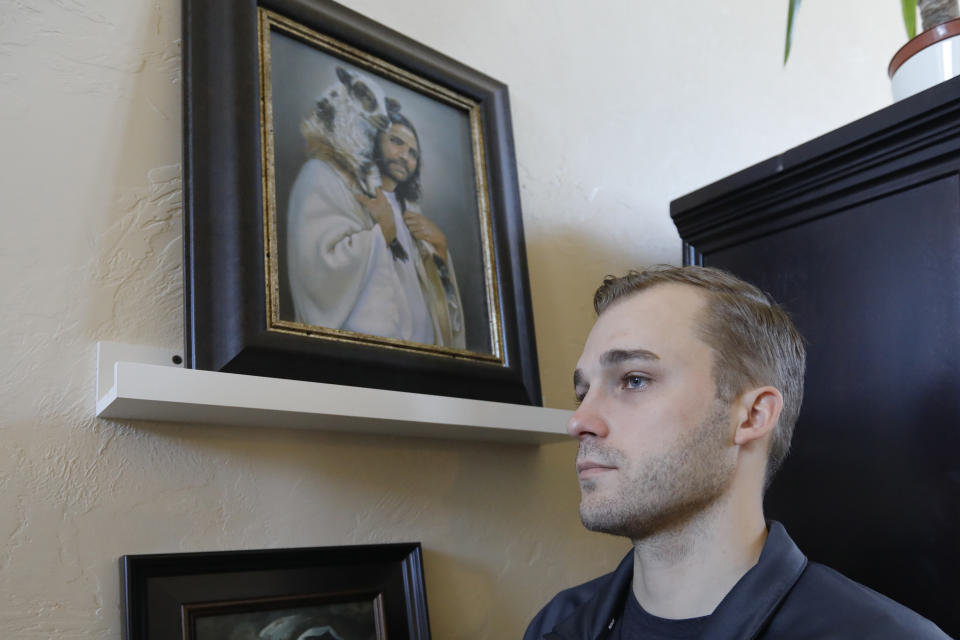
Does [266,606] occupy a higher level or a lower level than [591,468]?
lower

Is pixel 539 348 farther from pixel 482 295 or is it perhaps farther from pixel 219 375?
pixel 219 375

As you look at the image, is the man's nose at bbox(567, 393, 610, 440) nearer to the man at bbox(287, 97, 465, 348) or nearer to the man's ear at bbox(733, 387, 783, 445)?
the man's ear at bbox(733, 387, 783, 445)

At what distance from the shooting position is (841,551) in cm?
121

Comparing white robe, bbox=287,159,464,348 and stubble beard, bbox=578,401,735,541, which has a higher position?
white robe, bbox=287,159,464,348

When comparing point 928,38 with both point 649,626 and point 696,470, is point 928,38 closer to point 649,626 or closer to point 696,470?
point 696,470

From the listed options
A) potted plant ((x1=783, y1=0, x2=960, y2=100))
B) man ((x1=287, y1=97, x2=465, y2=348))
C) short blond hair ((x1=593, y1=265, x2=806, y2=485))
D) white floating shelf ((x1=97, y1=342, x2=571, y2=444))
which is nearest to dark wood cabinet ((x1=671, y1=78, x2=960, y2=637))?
short blond hair ((x1=593, y1=265, x2=806, y2=485))

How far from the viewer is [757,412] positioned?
112cm

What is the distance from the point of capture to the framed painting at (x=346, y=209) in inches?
44.1

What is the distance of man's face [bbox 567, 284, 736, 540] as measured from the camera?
1052 millimetres

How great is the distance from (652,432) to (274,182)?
2.06ft

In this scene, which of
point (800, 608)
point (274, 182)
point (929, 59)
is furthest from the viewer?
point (929, 59)

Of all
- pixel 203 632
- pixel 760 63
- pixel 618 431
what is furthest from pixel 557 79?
pixel 203 632

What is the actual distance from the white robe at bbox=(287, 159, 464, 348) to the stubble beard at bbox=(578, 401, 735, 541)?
40 centimetres

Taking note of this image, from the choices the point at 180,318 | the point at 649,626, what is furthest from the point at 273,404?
the point at 649,626
